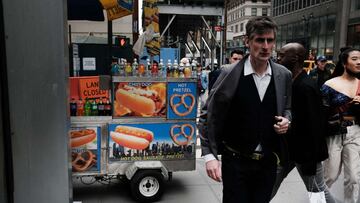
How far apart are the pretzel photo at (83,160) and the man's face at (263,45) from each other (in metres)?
2.57

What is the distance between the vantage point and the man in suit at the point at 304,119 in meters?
3.29

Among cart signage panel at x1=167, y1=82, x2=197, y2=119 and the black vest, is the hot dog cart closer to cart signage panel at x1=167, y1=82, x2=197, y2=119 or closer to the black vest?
cart signage panel at x1=167, y1=82, x2=197, y2=119

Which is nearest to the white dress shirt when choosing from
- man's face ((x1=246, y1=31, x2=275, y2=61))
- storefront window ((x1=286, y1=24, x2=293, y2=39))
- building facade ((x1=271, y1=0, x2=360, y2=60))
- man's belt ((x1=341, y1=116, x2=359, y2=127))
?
man's face ((x1=246, y1=31, x2=275, y2=61))

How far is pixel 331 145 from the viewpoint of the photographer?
391cm

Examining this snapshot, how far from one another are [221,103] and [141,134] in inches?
79.9

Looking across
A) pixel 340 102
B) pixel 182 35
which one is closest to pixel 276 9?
pixel 182 35

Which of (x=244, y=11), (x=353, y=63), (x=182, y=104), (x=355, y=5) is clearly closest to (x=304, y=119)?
(x=353, y=63)

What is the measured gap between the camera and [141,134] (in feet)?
14.6

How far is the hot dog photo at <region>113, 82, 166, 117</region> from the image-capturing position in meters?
4.30

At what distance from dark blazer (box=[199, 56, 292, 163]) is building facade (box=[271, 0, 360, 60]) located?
104ft

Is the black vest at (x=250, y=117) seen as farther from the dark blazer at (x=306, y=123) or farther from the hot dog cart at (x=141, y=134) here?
the hot dog cart at (x=141, y=134)

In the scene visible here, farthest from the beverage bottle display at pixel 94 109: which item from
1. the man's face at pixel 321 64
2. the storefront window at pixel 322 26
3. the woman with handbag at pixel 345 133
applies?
the storefront window at pixel 322 26

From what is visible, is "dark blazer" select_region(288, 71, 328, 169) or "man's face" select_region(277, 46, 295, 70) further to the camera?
"man's face" select_region(277, 46, 295, 70)

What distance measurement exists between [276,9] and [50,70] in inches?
2761
